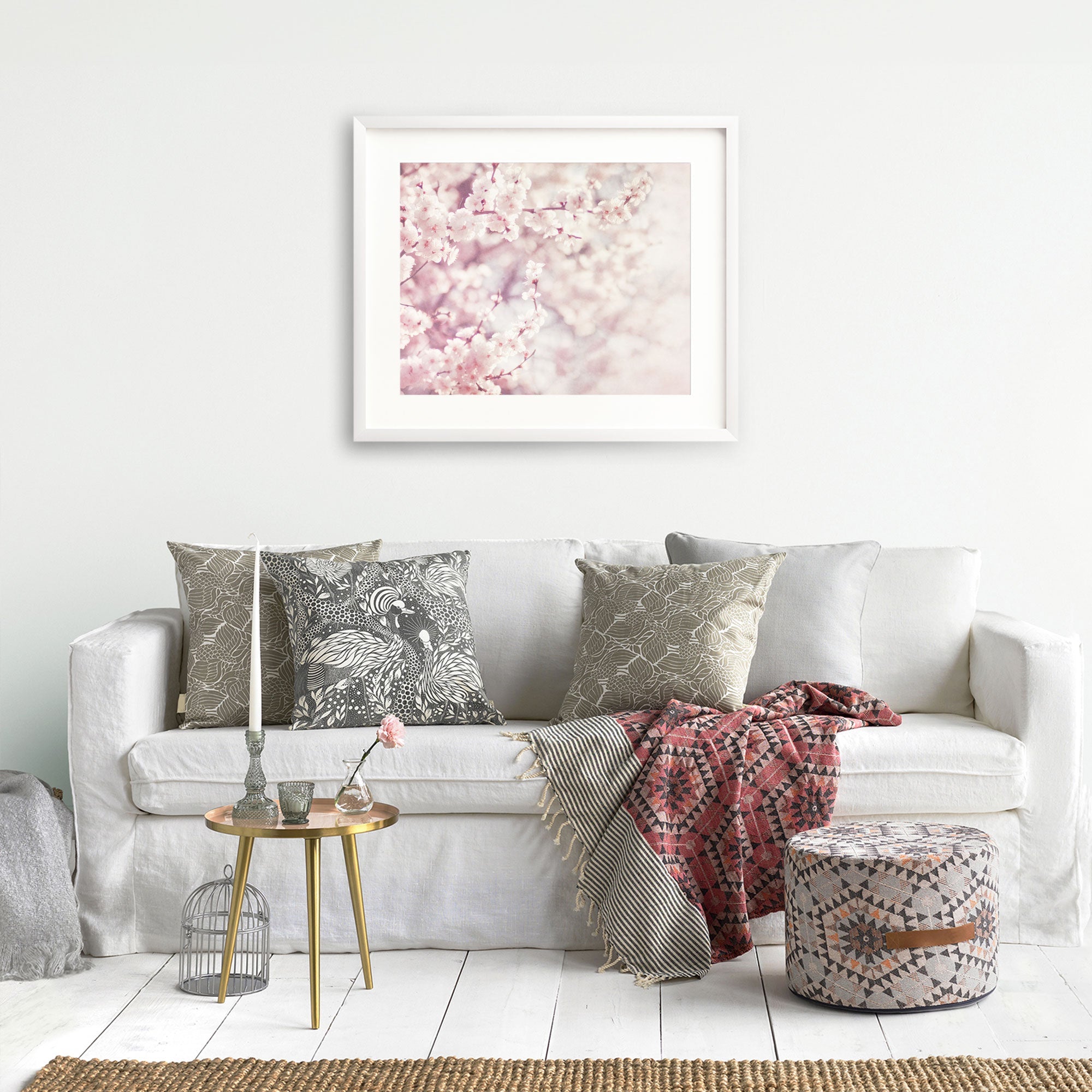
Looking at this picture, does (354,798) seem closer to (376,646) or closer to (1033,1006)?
(376,646)

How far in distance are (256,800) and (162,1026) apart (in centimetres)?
43

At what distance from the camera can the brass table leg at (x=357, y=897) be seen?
86.7 inches

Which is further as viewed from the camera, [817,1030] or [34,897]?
[34,897]

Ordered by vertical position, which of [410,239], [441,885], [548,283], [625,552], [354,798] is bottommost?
[441,885]

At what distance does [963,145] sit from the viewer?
11.3ft

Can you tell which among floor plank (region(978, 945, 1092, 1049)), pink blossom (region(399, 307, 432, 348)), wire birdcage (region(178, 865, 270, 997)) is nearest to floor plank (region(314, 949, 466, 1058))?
wire birdcage (region(178, 865, 270, 997))

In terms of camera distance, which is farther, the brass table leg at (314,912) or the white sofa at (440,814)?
the white sofa at (440,814)

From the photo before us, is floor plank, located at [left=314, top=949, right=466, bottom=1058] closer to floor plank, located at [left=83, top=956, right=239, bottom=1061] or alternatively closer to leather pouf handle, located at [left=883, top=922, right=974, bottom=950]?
floor plank, located at [left=83, top=956, right=239, bottom=1061]

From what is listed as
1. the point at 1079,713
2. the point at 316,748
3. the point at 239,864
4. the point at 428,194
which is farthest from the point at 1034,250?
the point at 239,864

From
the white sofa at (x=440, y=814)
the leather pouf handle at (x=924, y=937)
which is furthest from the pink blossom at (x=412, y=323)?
the leather pouf handle at (x=924, y=937)

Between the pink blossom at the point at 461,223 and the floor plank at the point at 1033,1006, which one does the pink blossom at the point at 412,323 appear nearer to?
the pink blossom at the point at 461,223

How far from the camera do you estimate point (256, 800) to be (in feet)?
7.09

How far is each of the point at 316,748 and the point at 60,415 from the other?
61.0 inches

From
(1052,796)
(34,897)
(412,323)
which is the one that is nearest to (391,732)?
(34,897)
